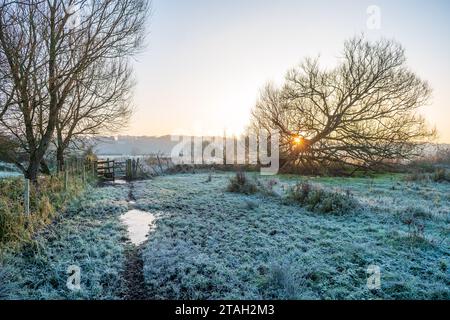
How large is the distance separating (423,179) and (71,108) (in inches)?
806

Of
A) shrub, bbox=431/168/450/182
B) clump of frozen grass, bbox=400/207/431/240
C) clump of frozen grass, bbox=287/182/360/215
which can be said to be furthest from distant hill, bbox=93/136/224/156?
clump of frozen grass, bbox=400/207/431/240

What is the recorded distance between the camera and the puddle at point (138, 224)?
7.31 m

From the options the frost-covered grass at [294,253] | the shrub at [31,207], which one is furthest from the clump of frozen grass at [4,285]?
the frost-covered grass at [294,253]

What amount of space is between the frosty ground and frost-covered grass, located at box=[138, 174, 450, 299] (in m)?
0.02

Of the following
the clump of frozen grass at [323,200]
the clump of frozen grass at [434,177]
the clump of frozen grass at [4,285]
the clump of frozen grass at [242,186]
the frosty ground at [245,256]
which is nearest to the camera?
the clump of frozen grass at [4,285]

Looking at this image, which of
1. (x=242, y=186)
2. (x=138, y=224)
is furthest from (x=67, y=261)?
(x=242, y=186)

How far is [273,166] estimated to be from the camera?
2523 centimetres

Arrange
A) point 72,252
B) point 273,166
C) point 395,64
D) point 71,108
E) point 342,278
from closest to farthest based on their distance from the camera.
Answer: point 342,278, point 72,252, point 71,108, point 395,64, point 273,166

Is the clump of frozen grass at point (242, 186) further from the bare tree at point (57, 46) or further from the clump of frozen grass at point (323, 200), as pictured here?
the bare tree at point (57, 46)

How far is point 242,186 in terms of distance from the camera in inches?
565

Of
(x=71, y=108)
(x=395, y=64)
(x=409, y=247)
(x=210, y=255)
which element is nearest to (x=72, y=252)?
(x=210, y=255)

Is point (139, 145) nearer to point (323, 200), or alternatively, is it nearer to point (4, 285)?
point (323, 200)

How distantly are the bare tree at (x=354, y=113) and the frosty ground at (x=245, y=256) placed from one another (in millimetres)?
8637
